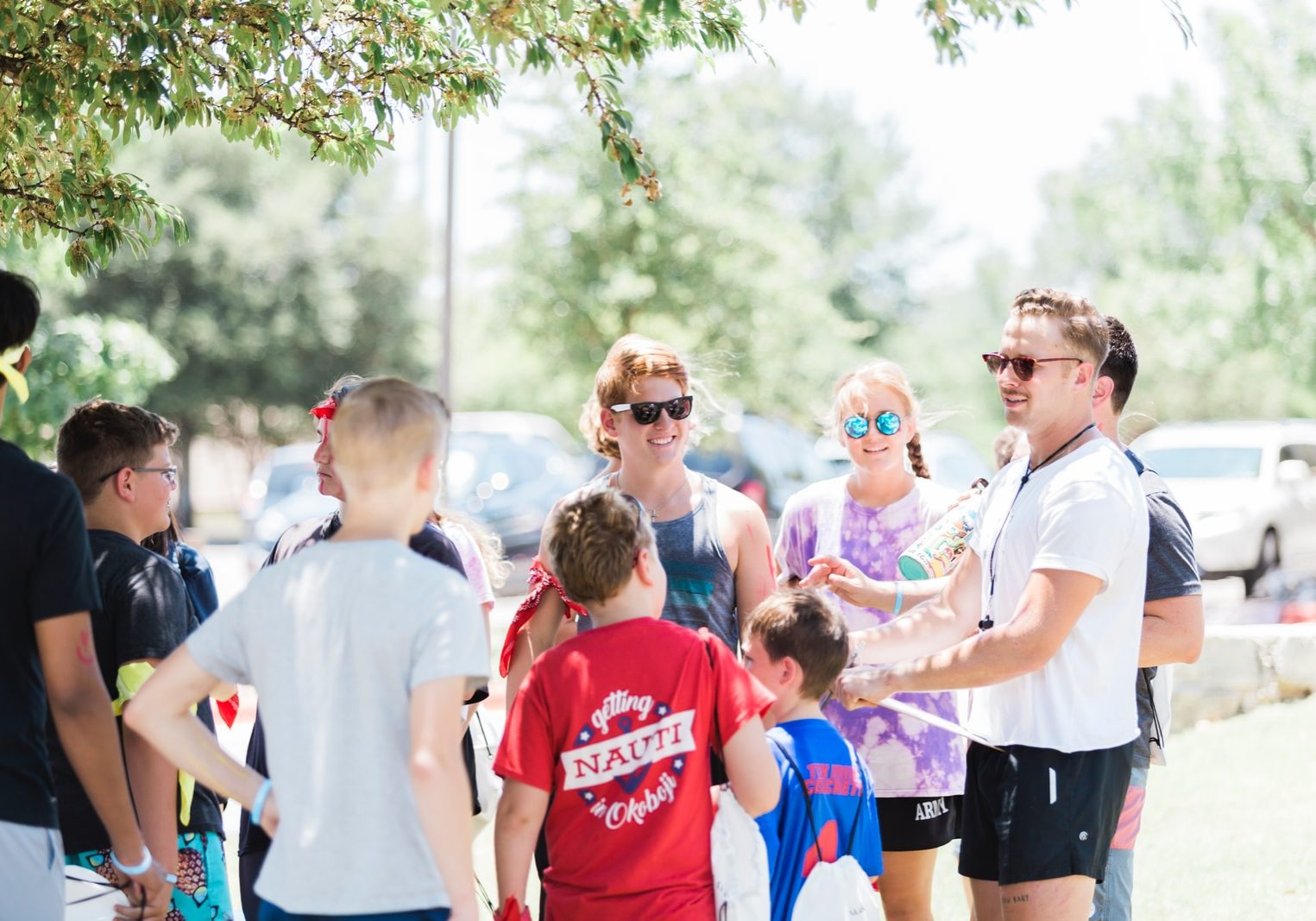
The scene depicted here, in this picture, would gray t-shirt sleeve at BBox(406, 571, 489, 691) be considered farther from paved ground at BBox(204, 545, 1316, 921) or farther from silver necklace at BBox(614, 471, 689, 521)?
paved ground at BBox(204, 545, 1316, 921)

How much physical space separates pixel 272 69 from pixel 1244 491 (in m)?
13.8

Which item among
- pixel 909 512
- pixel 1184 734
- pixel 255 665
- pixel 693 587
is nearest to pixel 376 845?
pixel 255 665

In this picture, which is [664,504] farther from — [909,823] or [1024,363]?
[909,823]

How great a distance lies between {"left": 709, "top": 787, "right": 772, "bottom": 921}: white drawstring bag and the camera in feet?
9.23

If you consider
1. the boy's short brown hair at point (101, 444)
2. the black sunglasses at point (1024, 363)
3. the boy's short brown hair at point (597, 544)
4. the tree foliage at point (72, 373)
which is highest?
the tree foliage at point (72, 373)

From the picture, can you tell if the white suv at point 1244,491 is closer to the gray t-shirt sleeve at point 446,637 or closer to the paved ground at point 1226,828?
the paved ground at point 1226,828

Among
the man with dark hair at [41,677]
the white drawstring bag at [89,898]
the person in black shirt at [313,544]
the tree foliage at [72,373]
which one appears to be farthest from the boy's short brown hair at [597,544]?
the tree foliage at [72,373]

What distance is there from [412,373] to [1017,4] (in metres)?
32.0

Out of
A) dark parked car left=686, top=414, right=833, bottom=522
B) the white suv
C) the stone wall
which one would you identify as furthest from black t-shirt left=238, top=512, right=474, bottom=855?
the white suv

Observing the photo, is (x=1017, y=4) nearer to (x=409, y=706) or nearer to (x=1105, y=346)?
(x=1105, y=346)

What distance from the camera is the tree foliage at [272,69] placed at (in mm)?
3451

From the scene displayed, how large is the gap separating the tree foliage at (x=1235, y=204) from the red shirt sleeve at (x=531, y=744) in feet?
65.5

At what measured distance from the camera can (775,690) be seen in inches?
124

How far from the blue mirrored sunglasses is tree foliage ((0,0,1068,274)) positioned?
1064 millimetres
